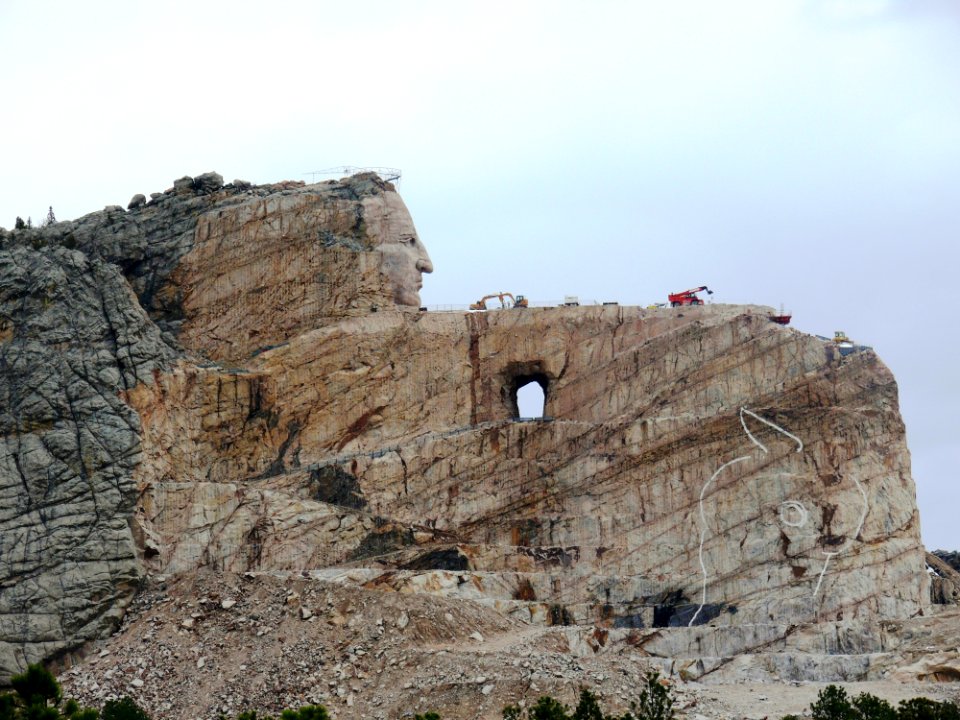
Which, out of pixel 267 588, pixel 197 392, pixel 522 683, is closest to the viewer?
pixel 522 683

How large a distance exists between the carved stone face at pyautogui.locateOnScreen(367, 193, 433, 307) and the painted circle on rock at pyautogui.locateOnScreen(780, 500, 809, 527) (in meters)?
13.3

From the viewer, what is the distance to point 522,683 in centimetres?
6125

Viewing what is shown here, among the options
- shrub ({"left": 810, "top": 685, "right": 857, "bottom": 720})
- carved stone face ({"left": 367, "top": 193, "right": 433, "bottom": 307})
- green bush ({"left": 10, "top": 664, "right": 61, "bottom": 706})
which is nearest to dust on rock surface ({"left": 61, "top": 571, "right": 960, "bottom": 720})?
shrub ({"left": 810, "top": 685, "right": 857, "bottom": 720})

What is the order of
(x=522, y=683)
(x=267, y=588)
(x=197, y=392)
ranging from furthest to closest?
(x=197, y=392) → (x=267, y=588) → (x=522, y=683)

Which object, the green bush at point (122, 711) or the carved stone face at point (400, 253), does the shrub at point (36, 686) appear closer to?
the green bush at point (122, 711)

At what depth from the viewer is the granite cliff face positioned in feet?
222

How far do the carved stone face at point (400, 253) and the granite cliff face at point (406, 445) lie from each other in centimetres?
10

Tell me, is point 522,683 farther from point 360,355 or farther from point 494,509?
point 360,355

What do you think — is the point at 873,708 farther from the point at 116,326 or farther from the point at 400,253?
the point at 116,326

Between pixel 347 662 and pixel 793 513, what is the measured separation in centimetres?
1401

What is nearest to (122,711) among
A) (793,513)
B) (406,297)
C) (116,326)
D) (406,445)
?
(406,445)

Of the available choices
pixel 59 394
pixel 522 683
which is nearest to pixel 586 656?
pixel 522 683

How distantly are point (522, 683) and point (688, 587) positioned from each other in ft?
28.3

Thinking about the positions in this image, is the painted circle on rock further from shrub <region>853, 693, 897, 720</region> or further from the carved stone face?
the carved stone face
